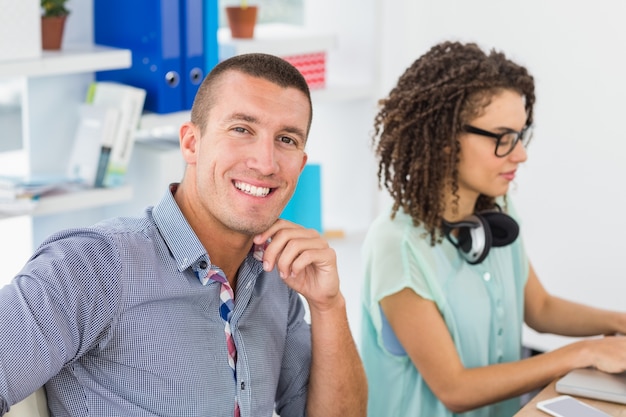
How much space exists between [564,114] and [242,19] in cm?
117

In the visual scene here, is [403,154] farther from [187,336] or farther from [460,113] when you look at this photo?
[187,336]

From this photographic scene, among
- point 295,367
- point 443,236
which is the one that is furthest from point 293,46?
point 295,367

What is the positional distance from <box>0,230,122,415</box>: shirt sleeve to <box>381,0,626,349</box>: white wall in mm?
2146

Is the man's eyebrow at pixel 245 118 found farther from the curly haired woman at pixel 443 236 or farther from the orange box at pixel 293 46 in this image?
the orange box at pixel 293 46

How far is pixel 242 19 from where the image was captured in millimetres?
3133

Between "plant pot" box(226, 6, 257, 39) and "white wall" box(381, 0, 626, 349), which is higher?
"plant pot" box(226, 6, 257, 39)

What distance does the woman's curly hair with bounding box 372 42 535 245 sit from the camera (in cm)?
223

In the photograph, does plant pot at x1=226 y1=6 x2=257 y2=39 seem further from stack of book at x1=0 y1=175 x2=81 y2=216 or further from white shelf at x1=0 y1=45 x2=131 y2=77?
stack of book at x1=0 y1=175 x2=81 y2=216

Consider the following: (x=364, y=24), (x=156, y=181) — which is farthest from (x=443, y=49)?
(x=364, y=24)

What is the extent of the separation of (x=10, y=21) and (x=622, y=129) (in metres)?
2.00

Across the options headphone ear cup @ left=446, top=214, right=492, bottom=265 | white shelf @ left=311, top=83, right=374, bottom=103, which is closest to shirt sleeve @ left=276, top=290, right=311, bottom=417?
headphone ear cup @ left=446, top=214, right=492, bottom=265

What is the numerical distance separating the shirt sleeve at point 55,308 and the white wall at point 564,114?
2146 millimetres

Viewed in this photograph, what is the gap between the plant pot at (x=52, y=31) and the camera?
2.60 metres

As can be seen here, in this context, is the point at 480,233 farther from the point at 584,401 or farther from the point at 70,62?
the point at 70,62
